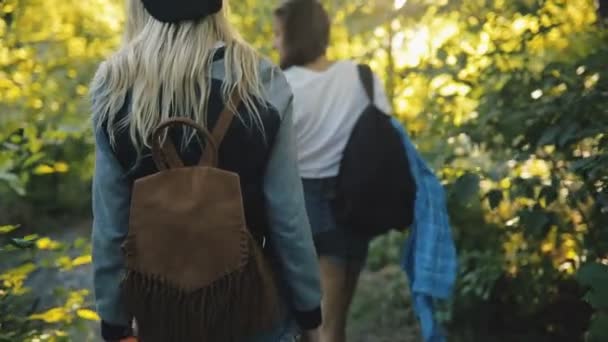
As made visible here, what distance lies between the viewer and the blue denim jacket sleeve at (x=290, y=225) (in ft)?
7.50

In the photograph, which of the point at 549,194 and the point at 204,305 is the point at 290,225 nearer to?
the point at 204,305

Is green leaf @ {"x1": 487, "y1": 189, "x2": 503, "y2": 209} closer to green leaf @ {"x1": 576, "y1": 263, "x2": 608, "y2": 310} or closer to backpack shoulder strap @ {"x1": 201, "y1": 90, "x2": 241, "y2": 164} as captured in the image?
green leaf @ {"x1": 576, "y1": 263, "x2": 608, "y2": 310}

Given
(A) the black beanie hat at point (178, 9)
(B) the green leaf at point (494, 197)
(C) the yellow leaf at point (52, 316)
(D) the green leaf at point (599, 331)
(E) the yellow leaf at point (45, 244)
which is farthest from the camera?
(B) the green leaf at point (494, 197)

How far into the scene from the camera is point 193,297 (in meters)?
2.14

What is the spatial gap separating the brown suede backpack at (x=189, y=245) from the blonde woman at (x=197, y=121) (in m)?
0.07

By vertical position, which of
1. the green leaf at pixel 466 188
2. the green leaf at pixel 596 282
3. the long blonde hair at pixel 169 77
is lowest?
the green leaf at pixel 466 188

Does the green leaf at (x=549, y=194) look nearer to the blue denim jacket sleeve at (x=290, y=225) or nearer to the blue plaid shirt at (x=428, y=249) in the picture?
the blue plaid shirt at (x=428, y=249)

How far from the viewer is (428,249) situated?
11.6ft

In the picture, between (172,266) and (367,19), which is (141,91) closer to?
(172,266)

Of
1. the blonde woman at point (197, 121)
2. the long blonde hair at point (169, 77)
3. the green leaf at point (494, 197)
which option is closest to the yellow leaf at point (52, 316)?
the blonde woman at point (197, 121)

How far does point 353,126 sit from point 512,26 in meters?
1.08

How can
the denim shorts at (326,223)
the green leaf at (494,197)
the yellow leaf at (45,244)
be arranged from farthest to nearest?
1. the denim shorts at (326,223)
2. the green leaf at (494,197)
3. the yellow leaf at (45,244)

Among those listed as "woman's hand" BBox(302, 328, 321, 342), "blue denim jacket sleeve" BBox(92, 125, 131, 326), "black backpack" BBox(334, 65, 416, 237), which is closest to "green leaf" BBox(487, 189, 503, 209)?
"black backpack" BBox(334, 65, 416, 237)

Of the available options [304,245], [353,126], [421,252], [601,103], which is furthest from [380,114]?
[304,245]
